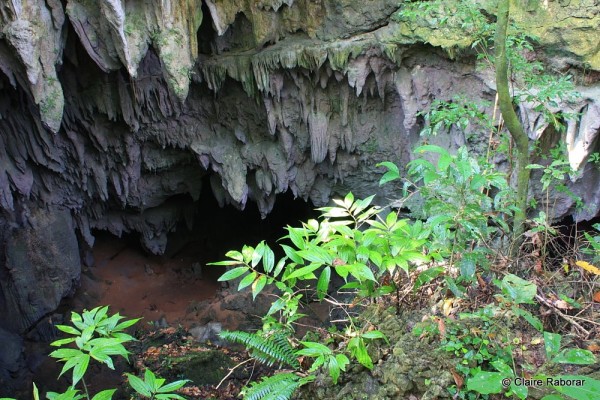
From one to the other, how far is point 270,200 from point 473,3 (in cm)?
526

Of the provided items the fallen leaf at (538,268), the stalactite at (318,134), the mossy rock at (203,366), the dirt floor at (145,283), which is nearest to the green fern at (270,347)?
the fallen leaf at (538,268)

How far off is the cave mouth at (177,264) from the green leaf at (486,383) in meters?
7.95

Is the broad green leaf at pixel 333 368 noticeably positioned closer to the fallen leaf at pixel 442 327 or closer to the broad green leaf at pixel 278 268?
the broad green leaf at pixel 278 268

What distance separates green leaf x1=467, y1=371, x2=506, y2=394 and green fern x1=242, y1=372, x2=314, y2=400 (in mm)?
976

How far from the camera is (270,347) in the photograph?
8.70ft

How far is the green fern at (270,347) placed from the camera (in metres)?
2.64

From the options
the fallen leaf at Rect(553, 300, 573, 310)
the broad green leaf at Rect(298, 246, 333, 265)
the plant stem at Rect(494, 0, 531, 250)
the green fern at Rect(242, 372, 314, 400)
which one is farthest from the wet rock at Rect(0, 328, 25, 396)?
the fallen leaf at Rect(553, 300, 573, 310)

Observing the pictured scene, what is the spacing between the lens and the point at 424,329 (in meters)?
2.65

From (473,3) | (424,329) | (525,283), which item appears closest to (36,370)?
(424,329)

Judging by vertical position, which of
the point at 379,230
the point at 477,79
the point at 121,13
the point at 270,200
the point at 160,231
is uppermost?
the point at 121,13

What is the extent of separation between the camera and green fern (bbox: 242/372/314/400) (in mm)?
2338

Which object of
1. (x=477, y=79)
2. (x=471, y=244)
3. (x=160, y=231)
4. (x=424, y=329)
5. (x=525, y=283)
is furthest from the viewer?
(x=160, y=231)

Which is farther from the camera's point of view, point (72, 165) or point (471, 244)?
point (72, 165)

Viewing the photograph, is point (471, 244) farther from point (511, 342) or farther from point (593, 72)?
point (593, 72)
